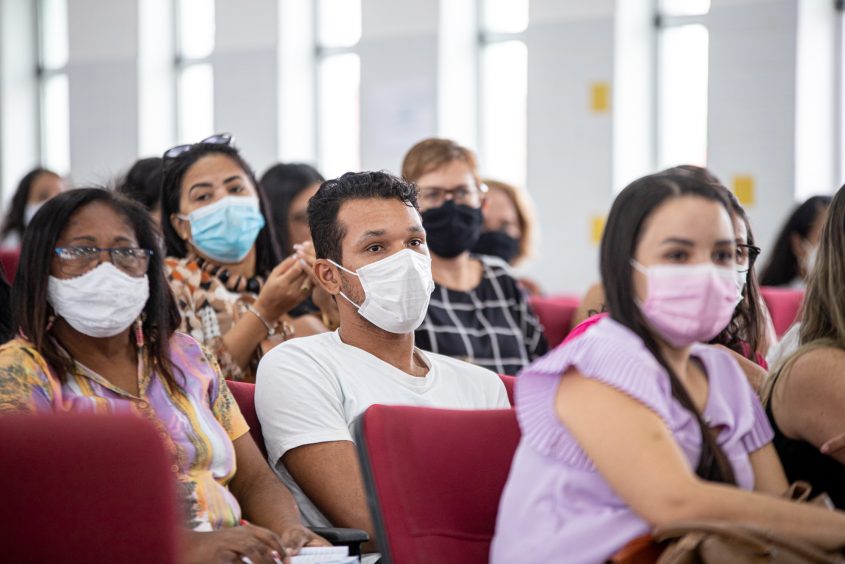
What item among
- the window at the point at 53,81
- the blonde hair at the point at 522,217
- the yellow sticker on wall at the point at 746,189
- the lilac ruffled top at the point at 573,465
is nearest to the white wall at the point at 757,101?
the yellow sticker on wall at the point at 746,189

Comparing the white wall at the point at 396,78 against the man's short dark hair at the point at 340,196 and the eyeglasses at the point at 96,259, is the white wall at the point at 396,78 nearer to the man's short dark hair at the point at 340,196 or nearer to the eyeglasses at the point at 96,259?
the man's short dark hair at the point at 340,196

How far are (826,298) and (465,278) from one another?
1714 mm

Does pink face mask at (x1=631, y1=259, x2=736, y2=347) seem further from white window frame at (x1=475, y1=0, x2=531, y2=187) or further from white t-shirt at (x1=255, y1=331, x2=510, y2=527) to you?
white window frame at (x1=475, y1=0, x2=531, y2=187)

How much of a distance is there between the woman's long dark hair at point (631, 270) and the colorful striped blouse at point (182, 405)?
3.00ft

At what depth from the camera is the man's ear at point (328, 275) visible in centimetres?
273

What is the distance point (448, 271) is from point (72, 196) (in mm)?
1648

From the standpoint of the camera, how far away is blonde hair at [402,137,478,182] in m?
3.96

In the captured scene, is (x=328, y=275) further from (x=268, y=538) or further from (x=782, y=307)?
(x=782, y=307)

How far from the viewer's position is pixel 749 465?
75.7 inches

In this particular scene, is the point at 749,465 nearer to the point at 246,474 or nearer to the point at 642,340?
the point at 642,340

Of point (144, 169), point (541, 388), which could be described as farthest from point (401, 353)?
point (144, 169)

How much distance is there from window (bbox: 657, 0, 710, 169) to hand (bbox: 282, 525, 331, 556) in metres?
5.42

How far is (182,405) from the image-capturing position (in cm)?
248

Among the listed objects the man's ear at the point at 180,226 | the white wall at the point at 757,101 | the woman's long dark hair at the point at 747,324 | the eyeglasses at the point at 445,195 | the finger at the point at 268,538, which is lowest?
the finger at the point at 268,538
